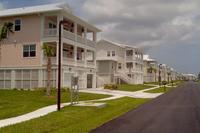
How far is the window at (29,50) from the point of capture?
43094 millimetres

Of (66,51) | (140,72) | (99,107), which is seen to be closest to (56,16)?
(66,51)

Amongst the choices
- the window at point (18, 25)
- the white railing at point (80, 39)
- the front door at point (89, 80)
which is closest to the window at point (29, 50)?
the window at point (18, 25)

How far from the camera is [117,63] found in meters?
80.6

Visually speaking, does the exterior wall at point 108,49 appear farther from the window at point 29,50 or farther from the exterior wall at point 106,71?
the window at point 29,50

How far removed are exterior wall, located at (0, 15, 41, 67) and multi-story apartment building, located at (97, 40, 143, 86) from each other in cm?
2964

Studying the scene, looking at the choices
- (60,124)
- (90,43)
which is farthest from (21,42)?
(60,124)

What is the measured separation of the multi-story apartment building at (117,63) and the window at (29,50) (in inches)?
1167

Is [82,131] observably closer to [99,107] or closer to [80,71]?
[99,107]

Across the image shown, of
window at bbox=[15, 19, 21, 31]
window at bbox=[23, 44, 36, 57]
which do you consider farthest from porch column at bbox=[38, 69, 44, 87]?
window at bbox=[15, 19, 21, 31]

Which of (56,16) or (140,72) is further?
(140,72)

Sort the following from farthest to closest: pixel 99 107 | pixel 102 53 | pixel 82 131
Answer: pixel 102 53 < pixel 99 107 < pixel 82 131

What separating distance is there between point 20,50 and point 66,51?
6933mm

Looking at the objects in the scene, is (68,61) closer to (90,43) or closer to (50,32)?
(50,32)

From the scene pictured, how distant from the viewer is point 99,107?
24.0 metres
